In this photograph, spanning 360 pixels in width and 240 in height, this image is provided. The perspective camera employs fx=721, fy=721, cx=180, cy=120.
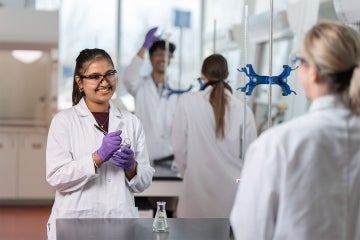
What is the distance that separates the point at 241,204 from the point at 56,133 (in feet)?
4.03

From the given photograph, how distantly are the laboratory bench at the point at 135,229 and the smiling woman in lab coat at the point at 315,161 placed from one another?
76 cm

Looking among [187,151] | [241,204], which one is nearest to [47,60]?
[187,151]

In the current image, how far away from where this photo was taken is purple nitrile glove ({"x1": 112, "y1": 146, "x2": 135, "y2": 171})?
2.74 m

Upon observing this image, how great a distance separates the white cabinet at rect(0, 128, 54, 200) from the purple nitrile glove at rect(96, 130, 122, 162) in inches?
190

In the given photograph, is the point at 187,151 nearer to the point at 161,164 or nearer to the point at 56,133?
the point at 161,164

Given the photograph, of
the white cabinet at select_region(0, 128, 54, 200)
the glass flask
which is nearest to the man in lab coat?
the white cabinet at select_region(0, 128, 54, 200)

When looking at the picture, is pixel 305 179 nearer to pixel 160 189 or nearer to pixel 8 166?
pixel 160 189

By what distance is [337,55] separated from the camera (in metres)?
1.72

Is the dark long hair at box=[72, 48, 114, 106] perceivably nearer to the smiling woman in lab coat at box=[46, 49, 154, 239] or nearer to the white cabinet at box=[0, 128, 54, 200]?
the smiling woman in lab coat at box=[46, 49, 154, 239]

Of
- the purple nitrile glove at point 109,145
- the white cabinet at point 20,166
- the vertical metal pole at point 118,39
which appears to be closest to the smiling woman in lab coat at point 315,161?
the purple nitrile glove at point 109,145

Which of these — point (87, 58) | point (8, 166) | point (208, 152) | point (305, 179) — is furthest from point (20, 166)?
point (305, 179)

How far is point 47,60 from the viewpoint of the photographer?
759cm

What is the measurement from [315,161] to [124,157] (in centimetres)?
114

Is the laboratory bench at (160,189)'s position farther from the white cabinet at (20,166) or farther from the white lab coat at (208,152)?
the white cabinet at (20,166)
